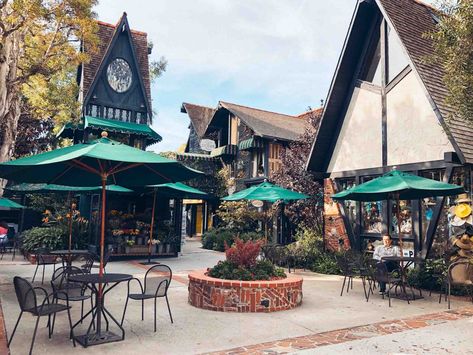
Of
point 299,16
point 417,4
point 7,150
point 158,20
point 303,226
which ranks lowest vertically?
point 303,226

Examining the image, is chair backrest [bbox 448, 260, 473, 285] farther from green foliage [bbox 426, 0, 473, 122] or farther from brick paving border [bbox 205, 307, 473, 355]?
green foliage [bbox 426, 0, 473, 122]

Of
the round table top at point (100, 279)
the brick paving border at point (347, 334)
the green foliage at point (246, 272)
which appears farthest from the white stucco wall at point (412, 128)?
the round table top at point (100, 279)

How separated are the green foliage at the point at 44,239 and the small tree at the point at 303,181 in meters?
8.46

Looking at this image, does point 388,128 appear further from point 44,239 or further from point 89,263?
point 44,239

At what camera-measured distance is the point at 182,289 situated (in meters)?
9.02

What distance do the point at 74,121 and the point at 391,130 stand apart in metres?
12.0

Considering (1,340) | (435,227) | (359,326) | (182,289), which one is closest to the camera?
(1,340)

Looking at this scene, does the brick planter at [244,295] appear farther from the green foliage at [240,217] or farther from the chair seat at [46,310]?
the green foliage at [240,217]

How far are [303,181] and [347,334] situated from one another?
10.3 meters

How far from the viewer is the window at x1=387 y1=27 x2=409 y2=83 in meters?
11.2

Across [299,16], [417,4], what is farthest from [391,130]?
[417,4]

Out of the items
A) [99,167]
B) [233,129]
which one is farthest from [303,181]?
[99,167]

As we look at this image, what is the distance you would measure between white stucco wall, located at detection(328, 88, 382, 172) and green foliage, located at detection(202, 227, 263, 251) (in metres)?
5.96

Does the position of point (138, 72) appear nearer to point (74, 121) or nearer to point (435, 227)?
point (74, 121)
